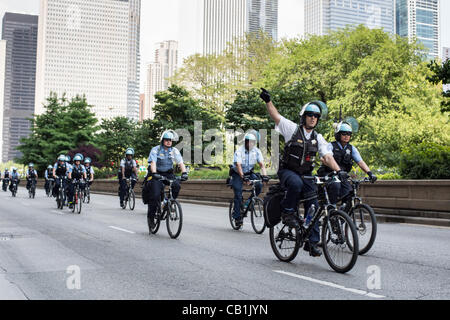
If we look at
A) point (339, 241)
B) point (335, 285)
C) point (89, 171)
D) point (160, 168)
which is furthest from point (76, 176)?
point (335, 285)

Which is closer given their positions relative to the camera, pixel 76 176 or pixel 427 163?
pixel 427 163

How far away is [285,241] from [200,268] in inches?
49.4

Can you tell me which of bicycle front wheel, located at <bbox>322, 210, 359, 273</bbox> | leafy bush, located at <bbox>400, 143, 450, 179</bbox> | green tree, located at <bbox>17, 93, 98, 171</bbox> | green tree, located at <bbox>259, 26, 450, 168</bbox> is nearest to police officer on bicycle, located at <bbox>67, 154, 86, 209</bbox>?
A: leafy bush, located at <bbox>400, 143, 450, 179</bbox>

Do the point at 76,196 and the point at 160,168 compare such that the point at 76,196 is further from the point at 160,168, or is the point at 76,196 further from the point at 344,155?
the point at 344,155

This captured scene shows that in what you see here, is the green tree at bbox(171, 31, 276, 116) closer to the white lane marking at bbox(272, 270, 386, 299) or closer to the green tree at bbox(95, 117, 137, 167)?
the green tree at bbox(95, 117, 137, 167)

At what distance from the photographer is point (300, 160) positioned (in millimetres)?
6383

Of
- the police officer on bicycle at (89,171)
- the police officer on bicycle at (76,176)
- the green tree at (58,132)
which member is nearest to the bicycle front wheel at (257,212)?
the police officer on bicycle at (76,176)

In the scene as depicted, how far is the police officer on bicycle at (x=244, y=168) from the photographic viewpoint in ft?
36.3

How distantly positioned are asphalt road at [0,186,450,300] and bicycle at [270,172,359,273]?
178mm

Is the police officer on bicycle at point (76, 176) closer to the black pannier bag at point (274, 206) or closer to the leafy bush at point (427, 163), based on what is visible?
the leafy bush at point (427, 163)

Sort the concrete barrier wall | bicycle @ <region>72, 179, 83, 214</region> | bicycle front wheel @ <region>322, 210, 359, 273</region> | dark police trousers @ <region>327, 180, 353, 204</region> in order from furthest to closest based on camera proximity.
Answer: bicycle @ <region>72, 179, 83, 214</region>, the concrete barrier wall, dark police trousers @ <region>327, 180, 353, 204</region>, bicycle front wheel @ <region>322, 210, 359, 273</region>

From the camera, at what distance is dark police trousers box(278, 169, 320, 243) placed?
6.36m
